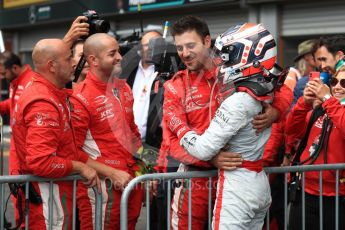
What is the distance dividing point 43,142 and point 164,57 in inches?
68.9

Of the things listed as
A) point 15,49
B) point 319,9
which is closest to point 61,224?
point 319,9

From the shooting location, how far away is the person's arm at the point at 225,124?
10.4 ft

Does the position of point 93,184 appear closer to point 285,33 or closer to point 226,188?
point 226,188

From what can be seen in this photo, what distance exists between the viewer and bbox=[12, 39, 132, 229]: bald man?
338cm

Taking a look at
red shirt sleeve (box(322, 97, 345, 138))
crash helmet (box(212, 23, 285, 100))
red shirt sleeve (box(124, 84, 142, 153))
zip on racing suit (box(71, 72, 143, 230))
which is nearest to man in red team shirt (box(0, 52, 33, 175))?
red shirt sleeve (box(124, 84, 142, 153))

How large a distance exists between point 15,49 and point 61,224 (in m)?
16.2

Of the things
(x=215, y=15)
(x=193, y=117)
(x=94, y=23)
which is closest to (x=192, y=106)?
(x=193, y=117)

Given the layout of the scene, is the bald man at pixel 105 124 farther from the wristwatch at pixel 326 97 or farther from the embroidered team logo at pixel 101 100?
the wristwatch at pixel 326 97

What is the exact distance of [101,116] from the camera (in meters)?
4.07

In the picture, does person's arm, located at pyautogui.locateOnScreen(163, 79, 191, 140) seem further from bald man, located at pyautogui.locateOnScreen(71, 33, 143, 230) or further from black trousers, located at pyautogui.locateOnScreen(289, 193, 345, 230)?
black trousers, located at pyautogui.locateOnScreen(289, 193, 345, 230)

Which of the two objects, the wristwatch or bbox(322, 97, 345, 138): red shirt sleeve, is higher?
the wristwatch

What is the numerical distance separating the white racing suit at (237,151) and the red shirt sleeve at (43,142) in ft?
2.42

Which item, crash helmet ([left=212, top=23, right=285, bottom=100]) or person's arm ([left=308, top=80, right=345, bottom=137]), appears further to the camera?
person's arm ([left=308, top=80, right=345, bottom=137])

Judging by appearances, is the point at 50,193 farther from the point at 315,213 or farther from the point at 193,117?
the point at 315,213
